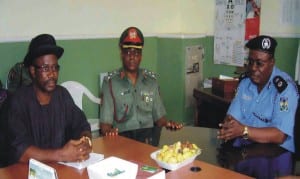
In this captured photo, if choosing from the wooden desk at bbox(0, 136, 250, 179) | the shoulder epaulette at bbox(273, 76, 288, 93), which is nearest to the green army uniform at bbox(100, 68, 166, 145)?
the wooden desk at bbox(0, 136, 250, 179)

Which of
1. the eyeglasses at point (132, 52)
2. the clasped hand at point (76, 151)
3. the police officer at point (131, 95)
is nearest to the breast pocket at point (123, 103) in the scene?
the police officer at point (131, 95)

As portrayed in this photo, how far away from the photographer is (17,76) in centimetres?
318

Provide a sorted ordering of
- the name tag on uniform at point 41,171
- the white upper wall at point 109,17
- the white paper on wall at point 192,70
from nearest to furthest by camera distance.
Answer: the name tag on uniform at point 41,171 → the white upper wall at point 109,17 → the white paper on wall at point 192,70

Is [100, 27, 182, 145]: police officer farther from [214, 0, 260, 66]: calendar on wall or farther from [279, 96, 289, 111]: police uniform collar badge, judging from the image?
[214, 0, 260, 66]: calendar on wall

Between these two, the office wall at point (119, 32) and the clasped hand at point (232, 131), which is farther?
the office wall at point (119, 32)

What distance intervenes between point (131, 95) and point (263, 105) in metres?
0.99

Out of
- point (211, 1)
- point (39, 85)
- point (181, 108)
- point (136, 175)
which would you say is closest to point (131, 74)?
point (39, 85)

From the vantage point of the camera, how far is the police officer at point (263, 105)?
2.11m

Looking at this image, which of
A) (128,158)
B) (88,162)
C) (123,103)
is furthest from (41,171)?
(123,103)

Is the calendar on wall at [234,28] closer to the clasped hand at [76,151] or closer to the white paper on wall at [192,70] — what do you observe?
the white paper on wall at [192,70]

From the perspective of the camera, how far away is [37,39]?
2035mm

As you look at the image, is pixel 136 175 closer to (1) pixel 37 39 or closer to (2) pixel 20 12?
(1) pixel 37 39

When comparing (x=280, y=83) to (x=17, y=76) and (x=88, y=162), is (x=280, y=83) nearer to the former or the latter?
(x=88, y=162)

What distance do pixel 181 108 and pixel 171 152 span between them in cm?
276
